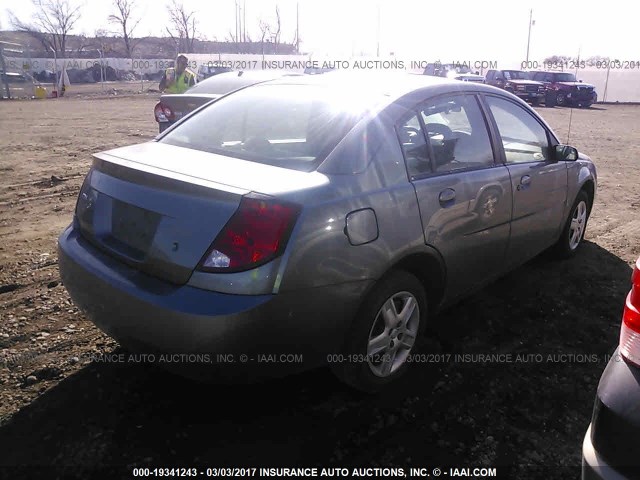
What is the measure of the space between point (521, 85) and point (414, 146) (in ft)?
95.1

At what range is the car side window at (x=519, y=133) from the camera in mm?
3793

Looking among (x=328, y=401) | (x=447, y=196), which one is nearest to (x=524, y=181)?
(x=447, y=196)

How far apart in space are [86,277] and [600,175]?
9.06 metres

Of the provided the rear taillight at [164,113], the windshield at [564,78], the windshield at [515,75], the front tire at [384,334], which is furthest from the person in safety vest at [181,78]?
the windshield at [515,75]

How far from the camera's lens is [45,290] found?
401 cm

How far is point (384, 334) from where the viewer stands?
287 cm

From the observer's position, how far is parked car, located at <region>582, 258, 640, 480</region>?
1.65 m

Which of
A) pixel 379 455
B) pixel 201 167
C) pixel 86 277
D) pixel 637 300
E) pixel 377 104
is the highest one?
pixel 377 104

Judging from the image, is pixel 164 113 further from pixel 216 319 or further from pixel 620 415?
pixel 620 415

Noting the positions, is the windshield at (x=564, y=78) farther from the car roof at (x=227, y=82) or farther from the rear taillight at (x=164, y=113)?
the rear taillight at (x=164, y=113)

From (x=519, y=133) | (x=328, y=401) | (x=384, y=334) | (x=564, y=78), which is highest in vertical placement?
(x=564, y=78)

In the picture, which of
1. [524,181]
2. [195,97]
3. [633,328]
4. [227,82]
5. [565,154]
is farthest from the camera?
[227,82]

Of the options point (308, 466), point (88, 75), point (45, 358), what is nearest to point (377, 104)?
point (308, 466)

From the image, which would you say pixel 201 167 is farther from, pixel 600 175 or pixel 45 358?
pixel 600 175
